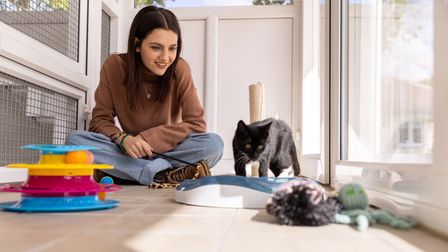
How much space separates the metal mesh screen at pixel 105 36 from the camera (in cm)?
283

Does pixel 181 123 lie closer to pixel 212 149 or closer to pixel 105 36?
pixel 212 149

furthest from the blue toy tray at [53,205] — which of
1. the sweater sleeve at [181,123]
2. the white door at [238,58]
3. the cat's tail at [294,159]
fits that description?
the white door at [238,58]

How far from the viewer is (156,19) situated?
6.62 ft

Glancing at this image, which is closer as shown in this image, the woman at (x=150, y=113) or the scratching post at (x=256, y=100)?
the woman at (x=150, y=113)

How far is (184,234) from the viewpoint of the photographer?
0.73m

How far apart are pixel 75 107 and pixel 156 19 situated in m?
0.65

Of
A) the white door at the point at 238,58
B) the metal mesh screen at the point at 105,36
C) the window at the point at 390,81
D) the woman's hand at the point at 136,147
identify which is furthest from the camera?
the white door at the point at 238,58

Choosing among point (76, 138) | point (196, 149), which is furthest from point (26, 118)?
point (196, 149)

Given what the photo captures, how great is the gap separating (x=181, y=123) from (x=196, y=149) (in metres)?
0.13

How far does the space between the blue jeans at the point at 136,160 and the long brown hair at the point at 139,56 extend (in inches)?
9.1

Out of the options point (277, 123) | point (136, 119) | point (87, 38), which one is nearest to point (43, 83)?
point (136, 119)

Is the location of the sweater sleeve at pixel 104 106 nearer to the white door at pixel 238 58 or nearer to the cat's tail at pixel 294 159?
the cat's tail at pixel 294 159

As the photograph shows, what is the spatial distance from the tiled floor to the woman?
0.96 metres

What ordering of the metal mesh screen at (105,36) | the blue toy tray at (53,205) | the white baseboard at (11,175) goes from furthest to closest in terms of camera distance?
the metal mesh screen at (105,36)
the white baseboard at (11,175)
the blue toy tray at (53,205)
